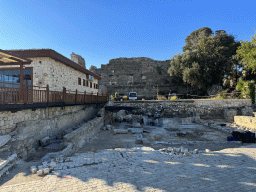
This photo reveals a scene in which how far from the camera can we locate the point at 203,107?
20.5 meters

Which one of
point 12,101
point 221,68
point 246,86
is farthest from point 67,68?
point 221,68

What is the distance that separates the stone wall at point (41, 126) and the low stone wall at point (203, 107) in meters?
11.1

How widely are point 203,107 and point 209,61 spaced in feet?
39.4

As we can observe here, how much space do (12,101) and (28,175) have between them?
3.68 meters

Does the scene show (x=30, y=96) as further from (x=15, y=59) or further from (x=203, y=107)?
(x=203, y=107)

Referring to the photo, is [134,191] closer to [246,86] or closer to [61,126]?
[61,126]

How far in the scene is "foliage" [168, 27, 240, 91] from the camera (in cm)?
2584

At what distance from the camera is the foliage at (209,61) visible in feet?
84.8

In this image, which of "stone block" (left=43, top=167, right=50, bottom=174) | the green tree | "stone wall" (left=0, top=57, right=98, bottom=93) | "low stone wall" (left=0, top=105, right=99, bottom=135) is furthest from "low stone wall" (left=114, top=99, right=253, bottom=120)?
"stone block" (left=43, top=167, right=50, bottom=174)

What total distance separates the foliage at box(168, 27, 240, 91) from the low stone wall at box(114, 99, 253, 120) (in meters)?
7.26

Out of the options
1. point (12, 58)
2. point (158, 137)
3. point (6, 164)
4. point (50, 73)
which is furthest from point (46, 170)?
point (158, 137)

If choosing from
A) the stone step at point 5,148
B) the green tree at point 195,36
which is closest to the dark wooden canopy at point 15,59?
the stone step at point 5,148

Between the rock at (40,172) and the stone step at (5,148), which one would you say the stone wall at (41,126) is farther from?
the rock at (40,172)

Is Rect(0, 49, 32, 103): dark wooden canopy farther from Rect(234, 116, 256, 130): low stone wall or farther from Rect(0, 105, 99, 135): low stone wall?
Rect(234, 116, 256, 130): low stone wall
